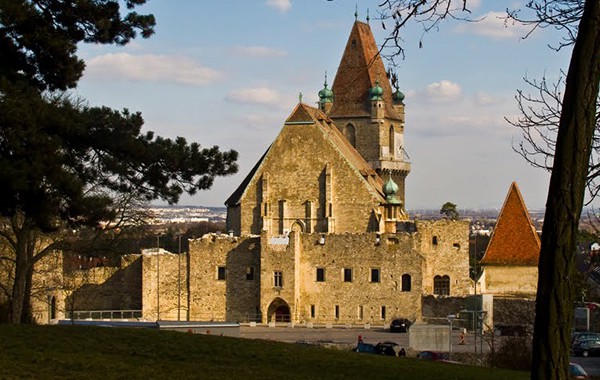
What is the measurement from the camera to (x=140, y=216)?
4378 centimetres

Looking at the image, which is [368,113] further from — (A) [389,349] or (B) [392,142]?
(A) [389,349]

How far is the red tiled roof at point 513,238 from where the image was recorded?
5769 cm

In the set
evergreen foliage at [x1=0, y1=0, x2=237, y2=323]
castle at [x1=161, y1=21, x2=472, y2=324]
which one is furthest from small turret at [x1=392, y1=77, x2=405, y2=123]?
evergreen foliage at [x1=0, y1=0, x2=237, y2=323]

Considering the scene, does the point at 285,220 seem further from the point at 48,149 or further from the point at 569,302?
the point at 569,302

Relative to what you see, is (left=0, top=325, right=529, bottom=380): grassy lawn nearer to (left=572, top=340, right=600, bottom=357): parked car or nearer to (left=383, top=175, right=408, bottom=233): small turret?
(left=572, top=340, right=600, bottom=357): parked car

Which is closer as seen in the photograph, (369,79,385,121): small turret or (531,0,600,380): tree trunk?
(531,0,600,380): tree trunk

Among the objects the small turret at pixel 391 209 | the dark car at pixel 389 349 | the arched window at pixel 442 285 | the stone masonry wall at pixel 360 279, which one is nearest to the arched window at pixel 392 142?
the small turret at pixel 391 209

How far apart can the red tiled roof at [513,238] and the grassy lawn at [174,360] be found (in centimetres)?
3373

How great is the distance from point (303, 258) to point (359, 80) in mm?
22981

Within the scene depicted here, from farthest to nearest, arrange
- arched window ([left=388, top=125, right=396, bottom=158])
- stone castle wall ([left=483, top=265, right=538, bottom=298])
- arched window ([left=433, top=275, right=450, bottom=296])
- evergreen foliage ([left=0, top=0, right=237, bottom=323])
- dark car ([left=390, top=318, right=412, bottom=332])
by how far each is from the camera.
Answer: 1. arched window ([left=388, top=125, right=396, bottom=158])
2. arched window ([left=433, top=275, right=450, bottom=296])
3. stone castle wall ([left=483, top=265, right=538, bottom=298])
4. dark car ([left=390, top=318, right=412, bottom=332])
5. evergreen foliage ([left=0, top=0, right=237, bottom=323])

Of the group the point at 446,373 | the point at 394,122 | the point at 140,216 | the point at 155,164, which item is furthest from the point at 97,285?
the point at 446,373

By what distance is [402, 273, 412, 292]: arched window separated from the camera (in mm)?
55562

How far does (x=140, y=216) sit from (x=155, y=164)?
18750 millimetres

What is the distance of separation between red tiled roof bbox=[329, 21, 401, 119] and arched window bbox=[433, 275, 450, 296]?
64.6 ft
